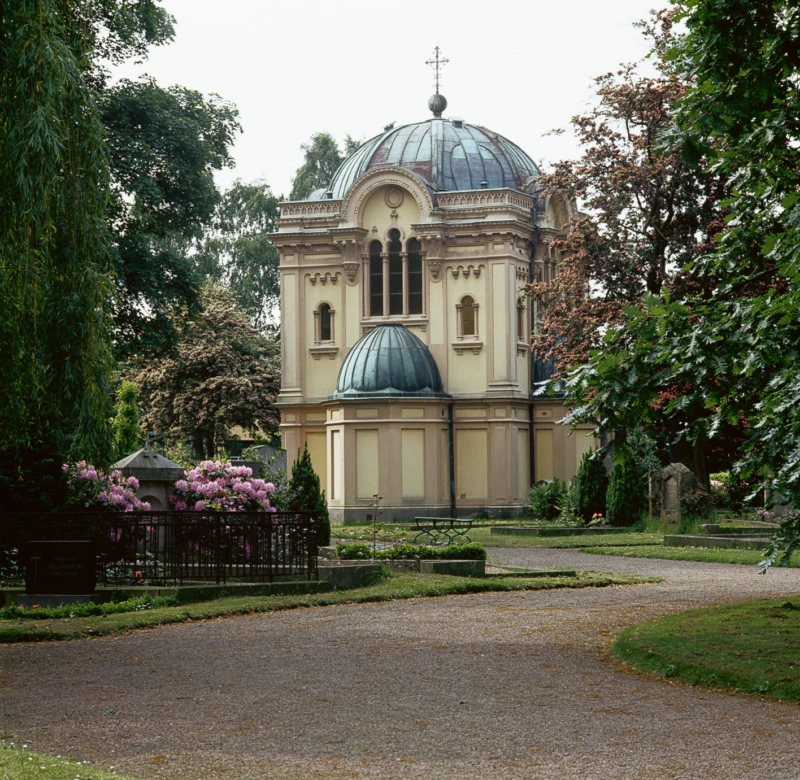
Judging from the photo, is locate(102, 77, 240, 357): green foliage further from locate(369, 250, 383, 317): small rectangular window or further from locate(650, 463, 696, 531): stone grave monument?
locate(650, 463, 696, 531): stone grave monument

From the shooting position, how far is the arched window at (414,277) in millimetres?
43562

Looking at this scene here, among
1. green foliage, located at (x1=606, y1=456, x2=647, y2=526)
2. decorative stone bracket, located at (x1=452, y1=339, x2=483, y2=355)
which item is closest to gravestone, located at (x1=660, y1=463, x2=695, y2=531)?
green foliage, located at (x1=606, y1=456, x2=647, y2=526)

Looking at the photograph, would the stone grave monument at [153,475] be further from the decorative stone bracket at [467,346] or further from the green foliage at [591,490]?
the decorative stone bracket at [467,346]

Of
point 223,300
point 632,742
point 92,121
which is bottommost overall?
point 632,742

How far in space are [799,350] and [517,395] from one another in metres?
31.6

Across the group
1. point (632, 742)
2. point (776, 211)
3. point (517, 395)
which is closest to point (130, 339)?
point (517, 395)

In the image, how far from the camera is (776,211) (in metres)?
12.4

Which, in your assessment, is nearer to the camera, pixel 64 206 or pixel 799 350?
pixel 799 350

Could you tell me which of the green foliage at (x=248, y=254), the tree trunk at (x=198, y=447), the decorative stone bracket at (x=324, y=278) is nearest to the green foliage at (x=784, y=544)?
the decorative stone bracket at (x=324, y=278)

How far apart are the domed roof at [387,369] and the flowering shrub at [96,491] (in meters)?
21.1

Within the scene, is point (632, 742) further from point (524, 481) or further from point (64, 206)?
point (524, 481)

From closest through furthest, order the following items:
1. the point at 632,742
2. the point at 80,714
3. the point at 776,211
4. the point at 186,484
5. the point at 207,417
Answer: the point at 632,742, the point at 80,714, the point at 776,211, the point at 186,484, the point at 207,417

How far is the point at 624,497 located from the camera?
110ft

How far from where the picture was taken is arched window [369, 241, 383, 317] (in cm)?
4397
